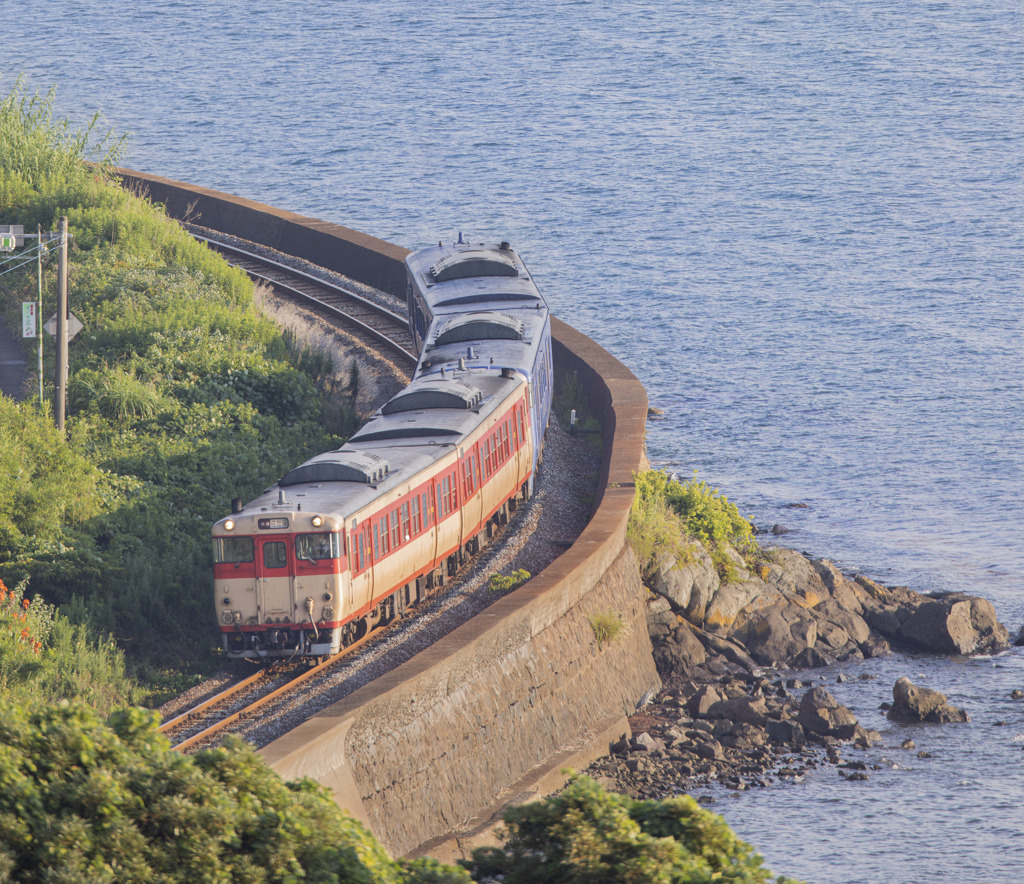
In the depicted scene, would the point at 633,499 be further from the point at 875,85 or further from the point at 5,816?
the point at 875,85

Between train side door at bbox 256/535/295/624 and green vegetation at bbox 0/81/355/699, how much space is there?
2228mm

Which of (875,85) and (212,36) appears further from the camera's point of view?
(212,36)

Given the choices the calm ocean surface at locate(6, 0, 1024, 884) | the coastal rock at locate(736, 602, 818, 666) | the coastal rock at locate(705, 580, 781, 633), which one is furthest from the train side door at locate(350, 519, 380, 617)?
the coastal rock at locate(736, 602, 818, 666)

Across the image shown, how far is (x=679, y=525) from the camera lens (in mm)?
30875

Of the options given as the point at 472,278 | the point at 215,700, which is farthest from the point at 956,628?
the point at 215,700

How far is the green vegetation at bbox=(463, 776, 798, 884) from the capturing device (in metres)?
9.86

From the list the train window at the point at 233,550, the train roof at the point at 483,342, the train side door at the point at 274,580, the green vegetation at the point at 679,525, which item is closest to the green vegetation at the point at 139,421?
the train side door at the point at 274,580

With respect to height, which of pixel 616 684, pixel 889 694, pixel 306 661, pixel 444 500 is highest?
pixel 444 500

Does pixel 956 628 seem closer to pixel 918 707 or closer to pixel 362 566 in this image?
pixel 918 707

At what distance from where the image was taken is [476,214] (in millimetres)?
80062

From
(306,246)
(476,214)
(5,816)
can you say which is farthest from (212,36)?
(5,816)

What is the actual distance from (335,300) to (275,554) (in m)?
23.4

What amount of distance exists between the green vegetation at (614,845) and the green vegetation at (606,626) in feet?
46.5

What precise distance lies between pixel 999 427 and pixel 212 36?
90.8 m
